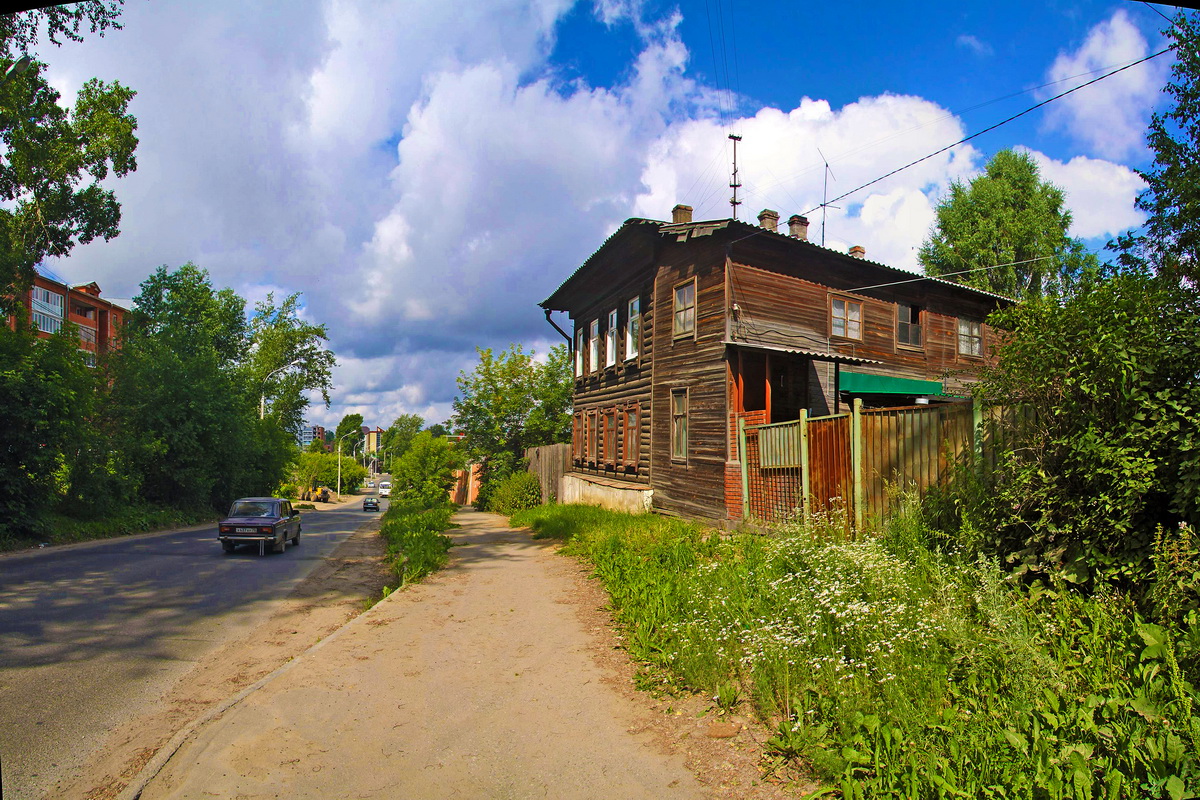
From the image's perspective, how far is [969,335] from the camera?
896 inches

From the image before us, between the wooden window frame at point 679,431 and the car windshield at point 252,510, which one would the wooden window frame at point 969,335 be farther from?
the car windshield at point 252,510

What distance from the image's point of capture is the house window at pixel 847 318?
741 inches

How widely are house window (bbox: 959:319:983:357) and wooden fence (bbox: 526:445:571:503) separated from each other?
14816 millimetres

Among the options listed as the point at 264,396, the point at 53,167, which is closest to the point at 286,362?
the point at 264,396

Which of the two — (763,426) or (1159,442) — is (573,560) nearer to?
(763,426)

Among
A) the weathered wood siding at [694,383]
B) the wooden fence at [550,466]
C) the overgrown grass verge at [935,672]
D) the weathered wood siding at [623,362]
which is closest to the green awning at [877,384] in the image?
the weathered wood siding at [694,383]

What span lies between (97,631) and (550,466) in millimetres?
21434

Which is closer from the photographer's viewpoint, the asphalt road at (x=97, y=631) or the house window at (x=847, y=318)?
the asphalt road at (x=97, y=631)

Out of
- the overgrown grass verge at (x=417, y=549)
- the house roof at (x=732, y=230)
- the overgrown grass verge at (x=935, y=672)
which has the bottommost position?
the overgrown grass verge at (x=417, y=549)

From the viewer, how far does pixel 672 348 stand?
1812 centimetres

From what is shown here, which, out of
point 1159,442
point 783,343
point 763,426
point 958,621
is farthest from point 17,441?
point 1159,442

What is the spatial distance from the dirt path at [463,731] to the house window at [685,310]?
1076 centimetres

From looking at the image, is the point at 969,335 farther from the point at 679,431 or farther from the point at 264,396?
the point at 264,396

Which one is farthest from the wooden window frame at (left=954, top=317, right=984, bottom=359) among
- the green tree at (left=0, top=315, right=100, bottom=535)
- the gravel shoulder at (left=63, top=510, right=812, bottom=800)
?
the green tree at (left=0, top=315, right=100, bottom=535)
